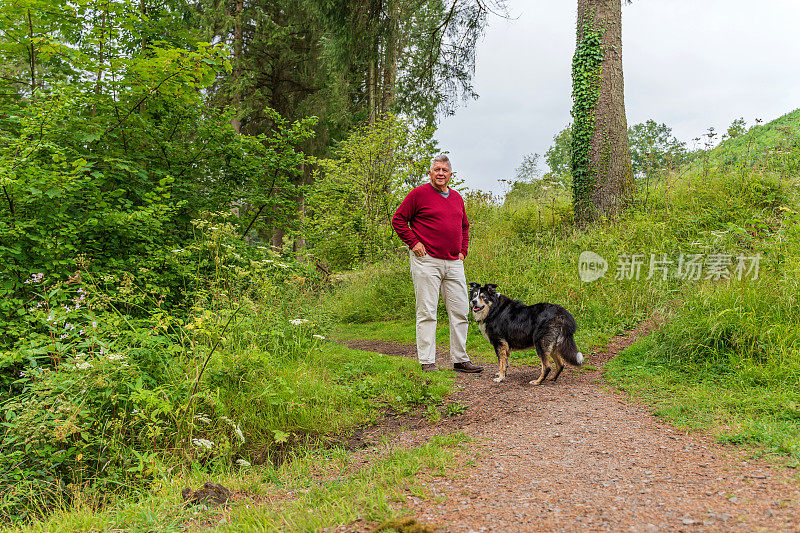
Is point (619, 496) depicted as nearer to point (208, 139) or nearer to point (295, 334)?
point (295, 334)

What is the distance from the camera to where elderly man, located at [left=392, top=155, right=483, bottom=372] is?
18.6 ft

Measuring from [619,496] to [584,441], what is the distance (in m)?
0.95

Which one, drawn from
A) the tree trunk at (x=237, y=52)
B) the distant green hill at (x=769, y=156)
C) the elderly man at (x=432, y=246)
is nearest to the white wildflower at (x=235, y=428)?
the elderly man at (x=432, y=246)

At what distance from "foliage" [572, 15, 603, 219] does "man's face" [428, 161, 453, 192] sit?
523 cm

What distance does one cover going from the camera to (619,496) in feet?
8.27

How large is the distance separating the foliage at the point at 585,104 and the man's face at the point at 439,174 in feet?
17.2

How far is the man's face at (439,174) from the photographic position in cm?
566

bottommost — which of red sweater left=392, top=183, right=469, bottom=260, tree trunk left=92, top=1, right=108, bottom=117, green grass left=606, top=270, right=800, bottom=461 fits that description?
green grass left=606, top=270, right=800, bottom=461

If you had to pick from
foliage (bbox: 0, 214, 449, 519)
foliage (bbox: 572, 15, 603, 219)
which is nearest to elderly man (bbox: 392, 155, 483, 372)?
foliage (bbox: 0, 214, 449, 519)

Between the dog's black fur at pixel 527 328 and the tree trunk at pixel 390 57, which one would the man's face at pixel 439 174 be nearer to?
the dog's black fur at pixel 527 328

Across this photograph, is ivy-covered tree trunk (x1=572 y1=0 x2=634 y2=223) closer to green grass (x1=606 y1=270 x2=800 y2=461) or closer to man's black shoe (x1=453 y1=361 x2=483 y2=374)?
green grass (x1=606 y1=270 x2=800 y2=461)

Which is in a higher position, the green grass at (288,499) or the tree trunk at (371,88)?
the tree trunk at (371,88)

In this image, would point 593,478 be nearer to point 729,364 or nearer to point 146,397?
point 729,364

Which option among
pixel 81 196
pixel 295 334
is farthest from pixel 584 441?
pixel 81 196
